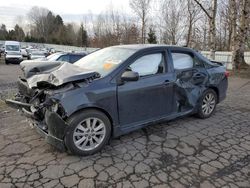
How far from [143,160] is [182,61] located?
2187 millimetres

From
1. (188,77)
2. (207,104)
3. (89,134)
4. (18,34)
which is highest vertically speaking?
(18,34)

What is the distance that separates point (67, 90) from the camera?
3.30 metres

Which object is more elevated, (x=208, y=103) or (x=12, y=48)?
(x=12, y=48)

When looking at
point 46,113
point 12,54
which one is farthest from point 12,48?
point 46,113

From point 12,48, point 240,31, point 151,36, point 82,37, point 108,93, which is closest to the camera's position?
point 108,93

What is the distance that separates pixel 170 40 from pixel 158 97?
31.0 metres

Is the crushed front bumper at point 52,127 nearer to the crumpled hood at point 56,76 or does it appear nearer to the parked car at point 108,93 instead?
the parked car at point 108,93

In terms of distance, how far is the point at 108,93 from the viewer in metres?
3.56

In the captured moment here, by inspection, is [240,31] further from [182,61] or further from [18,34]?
[18,34]

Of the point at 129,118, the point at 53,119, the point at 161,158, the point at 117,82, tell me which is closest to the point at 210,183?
the point at 161,158

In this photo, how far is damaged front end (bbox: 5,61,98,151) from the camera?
128 inches

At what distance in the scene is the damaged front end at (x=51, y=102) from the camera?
10.7 feet

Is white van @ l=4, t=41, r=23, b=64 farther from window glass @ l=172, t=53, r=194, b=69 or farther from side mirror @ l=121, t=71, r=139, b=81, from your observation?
side mirror @ l=121, t=71, r=139, b=81

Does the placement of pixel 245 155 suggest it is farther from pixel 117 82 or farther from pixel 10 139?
pixel 10 139
